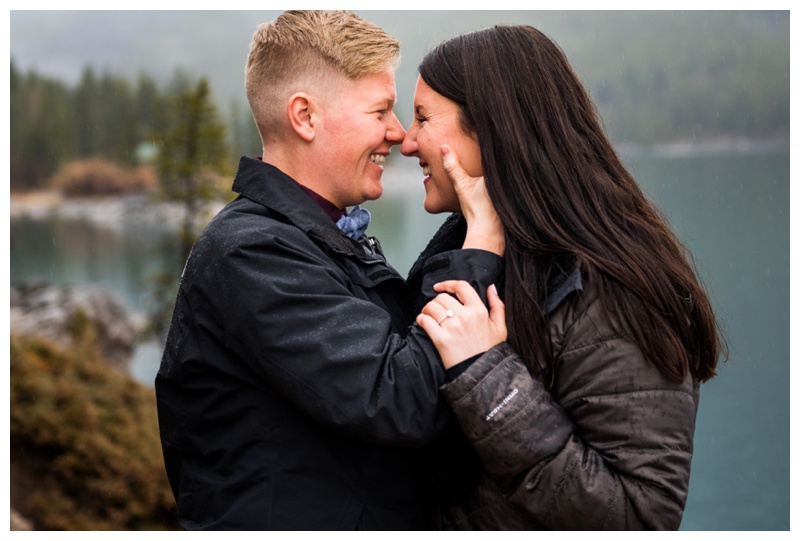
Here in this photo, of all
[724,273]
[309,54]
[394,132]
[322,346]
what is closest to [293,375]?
[322,346]

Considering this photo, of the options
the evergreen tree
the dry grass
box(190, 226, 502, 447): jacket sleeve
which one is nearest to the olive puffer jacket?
box(190, 226, 502, 447): jacket sleeve

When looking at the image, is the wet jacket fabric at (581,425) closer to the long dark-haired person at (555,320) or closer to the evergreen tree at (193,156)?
the long dark-haired person at (555,320)

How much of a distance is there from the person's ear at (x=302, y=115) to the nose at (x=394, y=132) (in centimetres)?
26

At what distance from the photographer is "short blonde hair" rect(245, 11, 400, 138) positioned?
2488 millimetres

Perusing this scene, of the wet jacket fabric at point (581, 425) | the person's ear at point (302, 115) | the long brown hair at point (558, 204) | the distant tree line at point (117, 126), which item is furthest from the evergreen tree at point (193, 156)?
the wet jacket fabric at point (581, 425)

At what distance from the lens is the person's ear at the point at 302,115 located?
247 cm

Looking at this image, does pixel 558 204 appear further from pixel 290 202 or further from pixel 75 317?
pixel 75 317

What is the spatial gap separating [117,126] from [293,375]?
63.9 feet

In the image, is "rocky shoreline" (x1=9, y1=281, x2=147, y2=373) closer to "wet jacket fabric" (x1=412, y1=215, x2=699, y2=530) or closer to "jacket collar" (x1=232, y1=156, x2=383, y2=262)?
"jacket collar" (x1=232, y1=156, x2=383, y2=262)

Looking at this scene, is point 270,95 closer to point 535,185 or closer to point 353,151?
point 353,151

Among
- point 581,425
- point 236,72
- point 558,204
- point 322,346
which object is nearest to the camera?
point 322,346

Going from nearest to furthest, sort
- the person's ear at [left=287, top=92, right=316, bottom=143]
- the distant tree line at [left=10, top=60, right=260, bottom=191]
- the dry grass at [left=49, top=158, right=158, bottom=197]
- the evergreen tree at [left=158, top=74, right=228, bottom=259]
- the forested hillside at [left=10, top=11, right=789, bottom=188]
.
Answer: the person's ear at [left=287, top=92, right=316, bottom=143] → the evergreen tree at [left=158, top=74, right=228, bottom=259] → the distant tree line at [left=10, top=60, right=260, bottom=191] → the dry grass at [left=49, top=158, right=158, bottom=197] → the forested hillside at [left=10, top=11, right=789, bottom=188]

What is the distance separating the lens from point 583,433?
2.07 m
